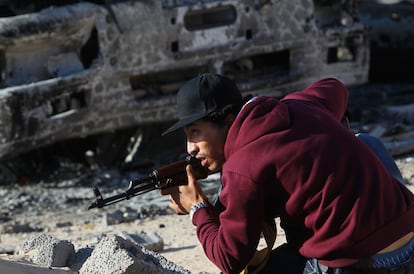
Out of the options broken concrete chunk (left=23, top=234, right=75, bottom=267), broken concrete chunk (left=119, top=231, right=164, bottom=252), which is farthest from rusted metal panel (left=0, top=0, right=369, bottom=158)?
broken concrete chunk (left=23, top=234, right=75, bottom=267)

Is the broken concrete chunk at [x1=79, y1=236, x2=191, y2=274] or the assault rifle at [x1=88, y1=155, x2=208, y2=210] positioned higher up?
A: the assault rifle at [x1=88, y1=155, x2=208, y2=210]

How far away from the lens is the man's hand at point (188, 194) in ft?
11.8

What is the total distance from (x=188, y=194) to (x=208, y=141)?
27 cm

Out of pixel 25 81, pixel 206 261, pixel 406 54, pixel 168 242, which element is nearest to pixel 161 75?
pixel 25 81

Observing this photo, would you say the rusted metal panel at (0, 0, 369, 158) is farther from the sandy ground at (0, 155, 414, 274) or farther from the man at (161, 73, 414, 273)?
the man at (161, 73, 414, 273)

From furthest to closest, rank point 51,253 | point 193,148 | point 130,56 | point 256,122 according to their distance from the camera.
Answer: point 130,56 → point 51,253 → point 193,148 → point 256,122

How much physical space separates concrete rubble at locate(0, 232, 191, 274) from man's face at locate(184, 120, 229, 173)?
2.28 feet

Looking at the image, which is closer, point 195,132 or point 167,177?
point 195,132

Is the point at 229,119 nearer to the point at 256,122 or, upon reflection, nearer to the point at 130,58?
the point at 256,122

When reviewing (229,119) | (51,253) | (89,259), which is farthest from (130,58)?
(229,119)

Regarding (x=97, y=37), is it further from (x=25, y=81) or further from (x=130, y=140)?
(x=130, y=140)

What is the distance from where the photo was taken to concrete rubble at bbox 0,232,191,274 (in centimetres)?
398

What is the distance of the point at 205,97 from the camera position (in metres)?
3.39

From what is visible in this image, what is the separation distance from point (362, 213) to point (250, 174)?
1.36ft
